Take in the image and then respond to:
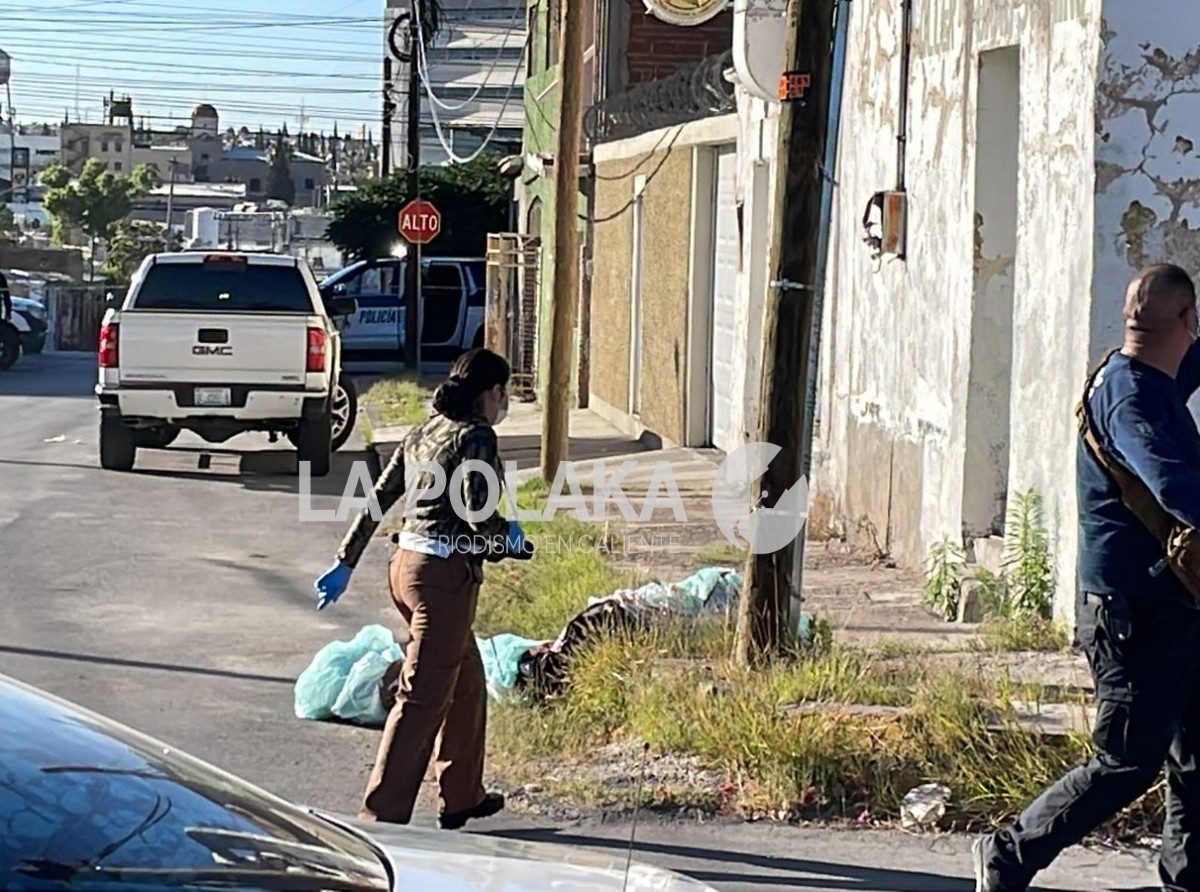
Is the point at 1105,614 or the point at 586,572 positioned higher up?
the point at 1105,614

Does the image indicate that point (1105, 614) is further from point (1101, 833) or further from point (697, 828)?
point (697, 828)

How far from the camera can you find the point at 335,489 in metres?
16.2

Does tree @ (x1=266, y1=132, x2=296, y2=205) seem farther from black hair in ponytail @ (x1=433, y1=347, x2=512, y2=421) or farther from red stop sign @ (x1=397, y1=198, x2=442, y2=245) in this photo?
black hair in ponytail @ (x1=433, y1=347, x2=512, y2=421)

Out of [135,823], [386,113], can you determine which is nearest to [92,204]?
[386,113]

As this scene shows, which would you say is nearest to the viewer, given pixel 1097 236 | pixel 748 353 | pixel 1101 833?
pixel 1101 833

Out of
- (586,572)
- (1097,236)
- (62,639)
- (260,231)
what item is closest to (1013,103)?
(1097,236)

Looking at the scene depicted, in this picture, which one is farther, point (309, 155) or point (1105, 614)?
point (309, 155)

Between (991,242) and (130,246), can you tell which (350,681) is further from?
(130,246)

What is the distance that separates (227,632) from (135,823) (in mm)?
7208

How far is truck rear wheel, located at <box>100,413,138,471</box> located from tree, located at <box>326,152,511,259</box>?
2125 cm

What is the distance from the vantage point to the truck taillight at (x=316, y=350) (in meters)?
16.4

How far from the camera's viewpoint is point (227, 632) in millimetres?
10023

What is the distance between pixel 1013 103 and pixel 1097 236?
1665mm

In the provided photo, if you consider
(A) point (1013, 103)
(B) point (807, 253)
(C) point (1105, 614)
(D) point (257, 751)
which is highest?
(A) point (1013, 103)
